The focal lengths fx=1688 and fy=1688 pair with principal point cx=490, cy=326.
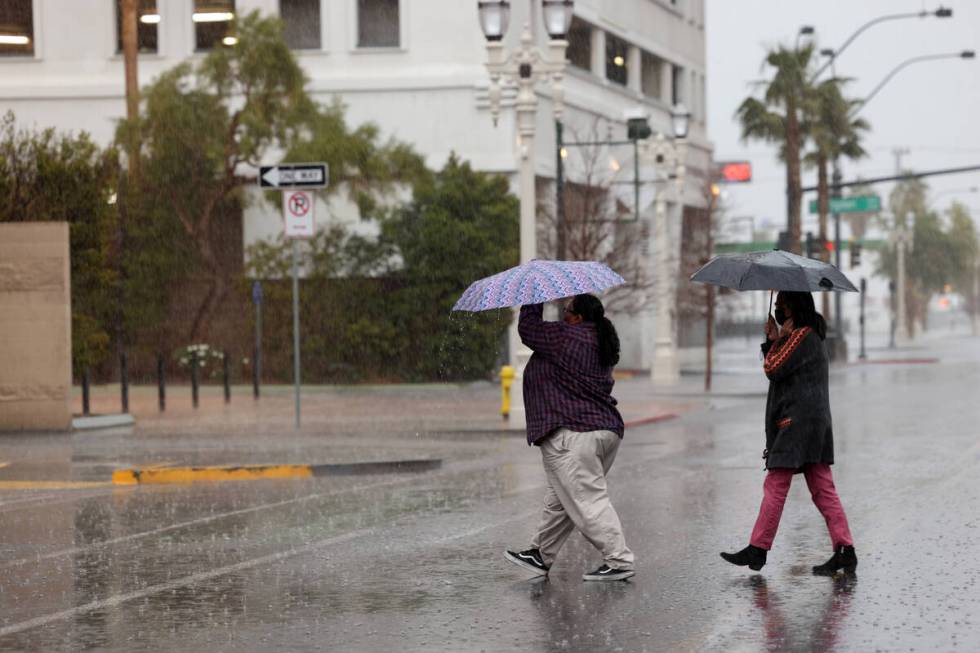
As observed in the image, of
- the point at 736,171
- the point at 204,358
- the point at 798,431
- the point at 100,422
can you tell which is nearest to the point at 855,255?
the point at 736,171

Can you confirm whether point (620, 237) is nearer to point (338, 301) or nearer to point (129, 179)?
point (338, 301)

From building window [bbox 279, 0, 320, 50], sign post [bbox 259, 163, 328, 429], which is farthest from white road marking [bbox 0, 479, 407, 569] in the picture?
building window [bbox 279, 0, 320, 50]

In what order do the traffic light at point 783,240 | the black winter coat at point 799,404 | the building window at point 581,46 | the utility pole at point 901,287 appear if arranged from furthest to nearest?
the utility pole at point 901,287 → the building window at point 581,46 → the traffic light at point 783,240 → the black winter coat at point 799,404

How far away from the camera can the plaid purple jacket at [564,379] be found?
9844 mm

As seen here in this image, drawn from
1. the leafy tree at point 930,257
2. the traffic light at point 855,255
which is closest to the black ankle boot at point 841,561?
the traffic light at point 855,255

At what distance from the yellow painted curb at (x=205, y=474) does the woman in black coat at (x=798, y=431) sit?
817cm

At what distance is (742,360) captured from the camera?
197 feet

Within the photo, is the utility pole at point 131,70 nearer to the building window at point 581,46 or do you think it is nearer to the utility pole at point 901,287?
the building window at point 581,46

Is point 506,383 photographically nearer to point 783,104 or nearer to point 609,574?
point 609,574

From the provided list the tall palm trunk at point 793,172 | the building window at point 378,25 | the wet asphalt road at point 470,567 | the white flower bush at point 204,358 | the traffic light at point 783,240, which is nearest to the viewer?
the wet asphalt road at point 470,567

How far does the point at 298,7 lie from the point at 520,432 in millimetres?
22852

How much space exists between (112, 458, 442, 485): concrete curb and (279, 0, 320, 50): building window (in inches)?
1061

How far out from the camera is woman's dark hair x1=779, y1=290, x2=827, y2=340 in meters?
10.3

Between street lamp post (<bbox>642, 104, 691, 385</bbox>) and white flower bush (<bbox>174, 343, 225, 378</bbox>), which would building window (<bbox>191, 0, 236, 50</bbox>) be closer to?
white flower bush (<bbox>174, 343, 225, 378</bbox>)
